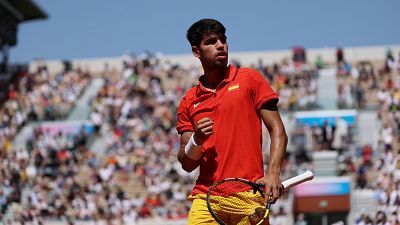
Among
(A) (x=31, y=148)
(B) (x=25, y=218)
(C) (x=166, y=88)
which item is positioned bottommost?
(B) (x=25, y=218)

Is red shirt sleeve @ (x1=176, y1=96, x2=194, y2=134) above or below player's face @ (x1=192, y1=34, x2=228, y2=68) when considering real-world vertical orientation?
below

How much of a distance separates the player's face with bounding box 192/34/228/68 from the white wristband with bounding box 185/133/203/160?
0.50 meters

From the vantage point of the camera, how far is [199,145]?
493cm

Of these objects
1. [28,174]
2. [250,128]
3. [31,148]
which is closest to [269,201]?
[250,128]

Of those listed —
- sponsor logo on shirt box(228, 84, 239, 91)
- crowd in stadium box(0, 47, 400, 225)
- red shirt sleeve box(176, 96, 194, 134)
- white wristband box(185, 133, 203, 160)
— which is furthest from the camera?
crowd in stadium box(0, 47, 400, 225)

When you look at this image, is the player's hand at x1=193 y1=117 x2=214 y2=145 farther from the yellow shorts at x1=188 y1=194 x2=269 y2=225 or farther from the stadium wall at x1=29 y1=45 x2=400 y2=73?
the stadium wall at x1=29 y1=45 x2=400 y2=73

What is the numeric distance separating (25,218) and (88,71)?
12.2 metres

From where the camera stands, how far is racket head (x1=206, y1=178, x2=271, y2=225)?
15.7ft

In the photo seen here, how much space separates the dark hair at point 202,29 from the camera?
5.10m

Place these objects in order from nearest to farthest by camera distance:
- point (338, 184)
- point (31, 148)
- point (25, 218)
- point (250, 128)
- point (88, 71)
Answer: point (250, 128) → point (338, 184) → point (25, 218) → point (31, 148) → point (88, 71)

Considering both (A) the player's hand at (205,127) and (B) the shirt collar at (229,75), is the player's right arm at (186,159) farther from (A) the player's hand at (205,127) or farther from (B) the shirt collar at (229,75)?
(A) the player's hand at (205,127)

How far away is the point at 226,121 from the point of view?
16.6 feet

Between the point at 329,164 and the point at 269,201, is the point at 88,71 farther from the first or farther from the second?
the point at 269,201

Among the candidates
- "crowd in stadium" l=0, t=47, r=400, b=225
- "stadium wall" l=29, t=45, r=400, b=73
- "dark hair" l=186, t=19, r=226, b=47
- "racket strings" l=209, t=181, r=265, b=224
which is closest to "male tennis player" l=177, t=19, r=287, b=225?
"dark hair" l=186, t=19, r=226, b=47
